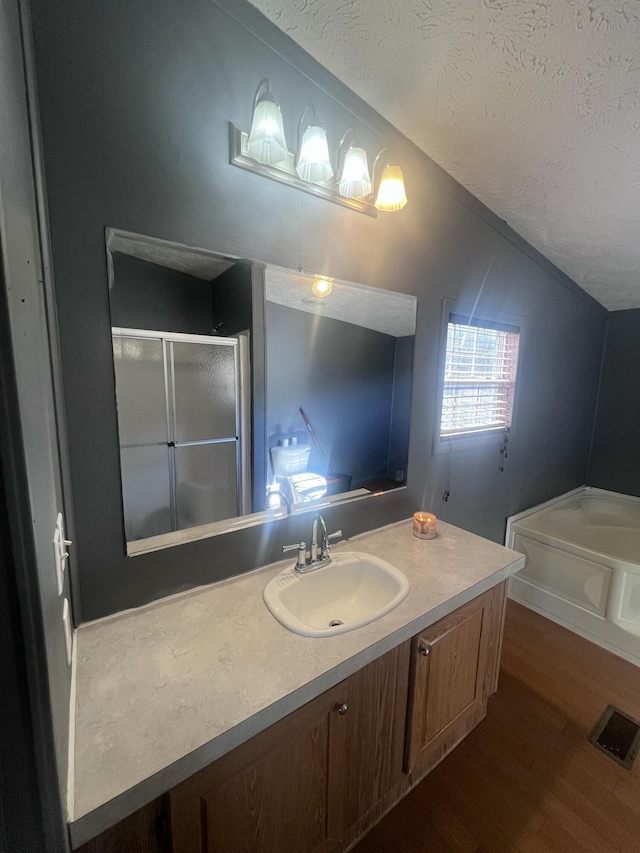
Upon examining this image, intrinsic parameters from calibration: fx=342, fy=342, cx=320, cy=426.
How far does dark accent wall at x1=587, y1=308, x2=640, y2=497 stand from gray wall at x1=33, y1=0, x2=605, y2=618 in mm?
2461

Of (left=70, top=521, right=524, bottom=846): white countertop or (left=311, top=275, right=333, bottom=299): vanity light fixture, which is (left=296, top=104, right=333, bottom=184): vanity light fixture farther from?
(left=70, top=521, right=524, bottom=846): white countertop

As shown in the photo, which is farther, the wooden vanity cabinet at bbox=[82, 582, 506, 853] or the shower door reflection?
the shower door reflection

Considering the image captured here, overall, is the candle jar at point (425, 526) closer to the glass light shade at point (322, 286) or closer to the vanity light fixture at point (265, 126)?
the glass light shade at point (322, 286)

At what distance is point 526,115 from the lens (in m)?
1.24

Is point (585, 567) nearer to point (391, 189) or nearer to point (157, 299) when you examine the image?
point (391, 189)

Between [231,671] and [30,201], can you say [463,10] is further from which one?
[231,671]

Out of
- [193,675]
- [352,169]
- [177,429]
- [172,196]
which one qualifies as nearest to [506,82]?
[352,169]

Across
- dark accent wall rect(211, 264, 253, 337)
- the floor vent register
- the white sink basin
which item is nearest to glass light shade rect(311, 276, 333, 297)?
dark accent wall rect(211, 264, 253, 337)

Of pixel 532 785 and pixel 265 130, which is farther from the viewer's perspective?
pixel 532 785

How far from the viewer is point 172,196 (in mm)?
986

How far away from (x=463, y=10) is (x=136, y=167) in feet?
3.31

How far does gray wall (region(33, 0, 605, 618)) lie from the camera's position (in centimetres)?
85

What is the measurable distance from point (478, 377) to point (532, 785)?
6.03 ft

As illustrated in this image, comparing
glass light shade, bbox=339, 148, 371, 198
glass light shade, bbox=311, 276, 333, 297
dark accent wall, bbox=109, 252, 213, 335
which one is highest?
glass light shade, bbox=339, 148, 371, 198
